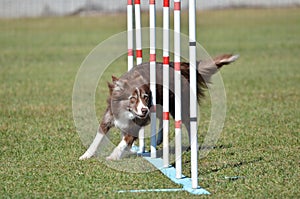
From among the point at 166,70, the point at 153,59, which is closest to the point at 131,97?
the point at 153,59

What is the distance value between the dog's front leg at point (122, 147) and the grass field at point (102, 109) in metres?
0.26

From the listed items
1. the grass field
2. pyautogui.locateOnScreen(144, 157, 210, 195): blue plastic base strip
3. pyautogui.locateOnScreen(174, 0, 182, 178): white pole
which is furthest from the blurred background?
pyautogui.locateOnScreen(174, 0, 182, 178): white pole

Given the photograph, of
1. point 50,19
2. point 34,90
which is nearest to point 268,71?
point 34,90

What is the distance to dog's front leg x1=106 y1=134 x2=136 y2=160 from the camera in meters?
8.58

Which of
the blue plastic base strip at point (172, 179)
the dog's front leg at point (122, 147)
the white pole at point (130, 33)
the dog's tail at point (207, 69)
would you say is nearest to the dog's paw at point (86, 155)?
the dog's front leg at point (122, 147)

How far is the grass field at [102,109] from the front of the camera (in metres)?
7.10

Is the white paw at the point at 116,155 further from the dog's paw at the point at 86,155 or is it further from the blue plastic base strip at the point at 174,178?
the blue plastic base strip at the point at 174,178

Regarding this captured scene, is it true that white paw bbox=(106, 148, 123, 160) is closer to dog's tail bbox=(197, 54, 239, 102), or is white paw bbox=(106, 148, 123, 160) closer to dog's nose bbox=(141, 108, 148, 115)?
dog's nose bbox=(141, 108, 148, 115)

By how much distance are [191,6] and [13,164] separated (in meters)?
2.99

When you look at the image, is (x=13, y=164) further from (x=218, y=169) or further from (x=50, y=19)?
(x=50, y=19)

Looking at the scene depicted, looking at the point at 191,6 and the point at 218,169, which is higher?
the point at 191,6

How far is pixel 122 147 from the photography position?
8.66m

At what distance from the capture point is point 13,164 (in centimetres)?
823

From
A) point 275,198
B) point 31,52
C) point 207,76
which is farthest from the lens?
point 31,52
